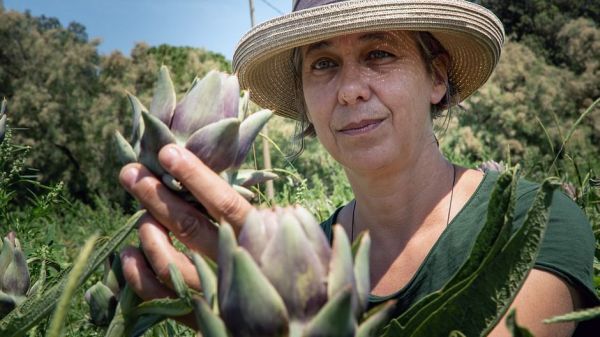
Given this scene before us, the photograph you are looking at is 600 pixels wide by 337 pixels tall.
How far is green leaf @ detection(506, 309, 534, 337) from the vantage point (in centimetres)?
29

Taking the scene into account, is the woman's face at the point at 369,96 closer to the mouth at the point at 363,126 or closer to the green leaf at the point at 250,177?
the mouth at the point at 363,126

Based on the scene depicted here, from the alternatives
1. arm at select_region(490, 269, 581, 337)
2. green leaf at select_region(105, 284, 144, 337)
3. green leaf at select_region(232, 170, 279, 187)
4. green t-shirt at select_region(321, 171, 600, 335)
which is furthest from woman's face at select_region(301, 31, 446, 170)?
green leaf at select_region(105, 284, 144, 337)

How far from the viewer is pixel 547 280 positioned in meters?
0.80

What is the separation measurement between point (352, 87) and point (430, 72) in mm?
236

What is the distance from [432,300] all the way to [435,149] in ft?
3.04

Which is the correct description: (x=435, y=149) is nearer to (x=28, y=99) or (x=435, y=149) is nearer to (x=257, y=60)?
(x=257, y=60)

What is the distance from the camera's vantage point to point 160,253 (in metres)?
0.45

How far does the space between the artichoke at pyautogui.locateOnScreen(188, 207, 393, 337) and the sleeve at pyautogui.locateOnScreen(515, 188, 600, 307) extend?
48 centimetres

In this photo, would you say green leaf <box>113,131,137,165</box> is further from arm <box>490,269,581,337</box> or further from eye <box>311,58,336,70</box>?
eye <box>311,58,336,70</box>

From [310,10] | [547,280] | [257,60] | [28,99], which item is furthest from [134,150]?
[28,99]

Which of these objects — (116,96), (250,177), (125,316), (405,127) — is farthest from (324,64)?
(116,96)

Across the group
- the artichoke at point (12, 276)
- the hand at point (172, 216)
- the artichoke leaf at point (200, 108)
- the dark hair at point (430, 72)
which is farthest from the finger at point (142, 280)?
the dark hair at point (430, 72)

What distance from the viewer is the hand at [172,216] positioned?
44 centimetres

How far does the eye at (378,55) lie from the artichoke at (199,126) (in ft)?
2.18
